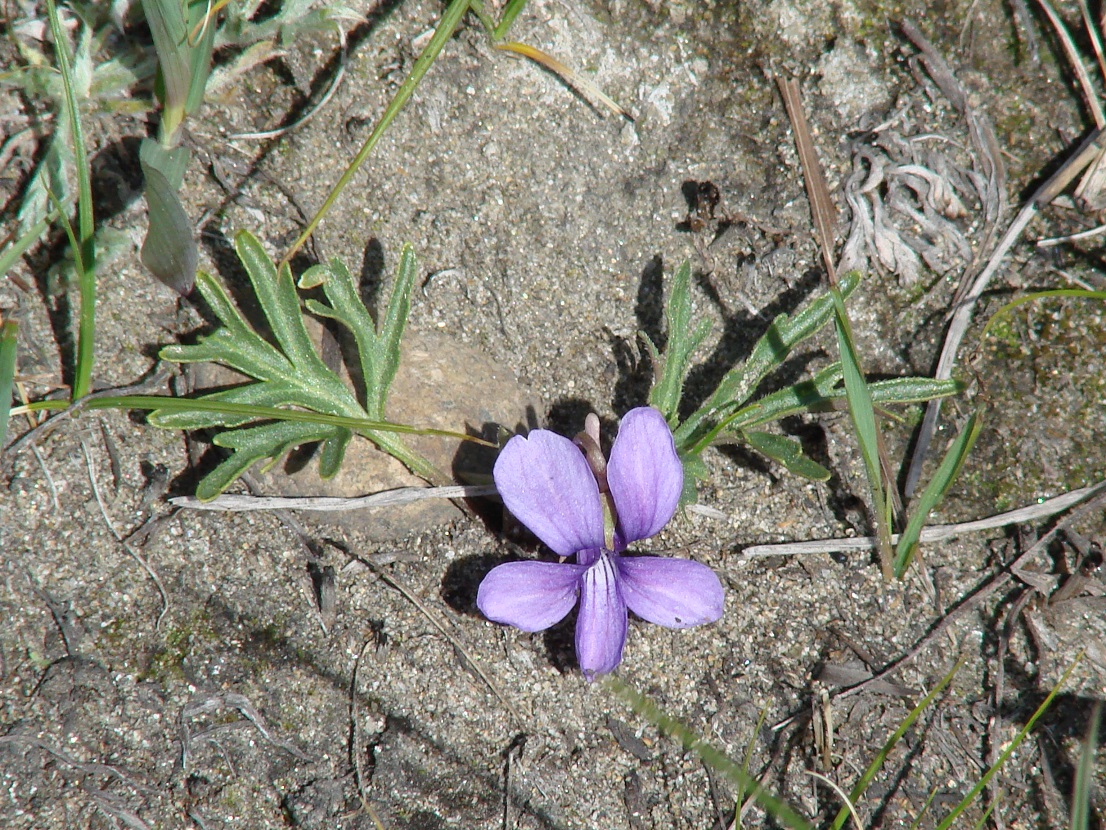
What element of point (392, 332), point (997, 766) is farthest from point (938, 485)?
point (392, 332)

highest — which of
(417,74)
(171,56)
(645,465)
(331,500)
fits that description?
(417,74)

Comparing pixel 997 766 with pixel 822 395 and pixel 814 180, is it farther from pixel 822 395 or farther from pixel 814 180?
pixel 814 180

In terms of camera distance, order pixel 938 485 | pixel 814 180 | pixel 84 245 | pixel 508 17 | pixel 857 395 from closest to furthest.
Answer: pixel 84 245, pixel 857 395, pixel 938 485, pixel 508 17, pixel 814 180

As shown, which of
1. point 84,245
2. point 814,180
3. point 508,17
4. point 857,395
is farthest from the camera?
point 814,180

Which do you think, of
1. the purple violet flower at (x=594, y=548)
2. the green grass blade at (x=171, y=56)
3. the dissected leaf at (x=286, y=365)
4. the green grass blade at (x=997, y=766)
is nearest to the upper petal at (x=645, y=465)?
the purple violet flower at (x=594, y=548)

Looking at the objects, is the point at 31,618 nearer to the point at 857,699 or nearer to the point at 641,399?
the point at 641,399

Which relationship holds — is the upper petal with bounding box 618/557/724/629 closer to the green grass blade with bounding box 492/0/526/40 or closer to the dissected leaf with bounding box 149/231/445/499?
the dissected leaf with bounding box 149/231/445/499

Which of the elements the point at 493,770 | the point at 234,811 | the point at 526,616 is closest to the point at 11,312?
the point at 234,811

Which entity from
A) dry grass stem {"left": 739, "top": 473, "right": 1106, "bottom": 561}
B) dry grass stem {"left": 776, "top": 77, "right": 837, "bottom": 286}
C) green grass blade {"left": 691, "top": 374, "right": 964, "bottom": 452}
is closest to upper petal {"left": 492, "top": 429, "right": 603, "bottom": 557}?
green grass blade {"left": 691, "top": 374, "right": 964, "bottom": 452}

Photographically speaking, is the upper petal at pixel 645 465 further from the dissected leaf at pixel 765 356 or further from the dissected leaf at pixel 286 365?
the dissected leaf at pixel 286 365
